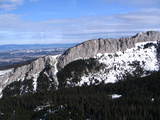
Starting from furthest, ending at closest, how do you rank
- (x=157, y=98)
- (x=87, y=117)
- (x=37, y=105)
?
1. (x=37, y=105)
2. (x=157, y=98)
3. (x=87, y=117)

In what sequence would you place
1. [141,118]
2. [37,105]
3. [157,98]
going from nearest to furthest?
[141,118] < [157,98] < [37,105]

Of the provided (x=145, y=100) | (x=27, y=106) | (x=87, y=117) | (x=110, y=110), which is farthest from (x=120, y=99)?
(x=27, y=106)

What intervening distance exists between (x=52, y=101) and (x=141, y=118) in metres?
68.7

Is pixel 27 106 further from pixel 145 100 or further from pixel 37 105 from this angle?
pixel 145 100

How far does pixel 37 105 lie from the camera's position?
18812 centimetres

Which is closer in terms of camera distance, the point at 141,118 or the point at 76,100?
the point at 141,118

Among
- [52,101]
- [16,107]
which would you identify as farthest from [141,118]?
[16,107]

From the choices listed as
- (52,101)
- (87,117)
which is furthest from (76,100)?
(87,117)

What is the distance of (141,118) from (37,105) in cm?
7270

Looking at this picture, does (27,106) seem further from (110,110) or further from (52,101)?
(110,110)

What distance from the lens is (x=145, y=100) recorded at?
164000mm

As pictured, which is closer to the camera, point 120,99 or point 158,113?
point 158,113

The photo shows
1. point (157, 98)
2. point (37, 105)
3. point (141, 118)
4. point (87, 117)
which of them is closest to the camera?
point (141, 118)

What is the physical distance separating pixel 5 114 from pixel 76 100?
1443 inches
